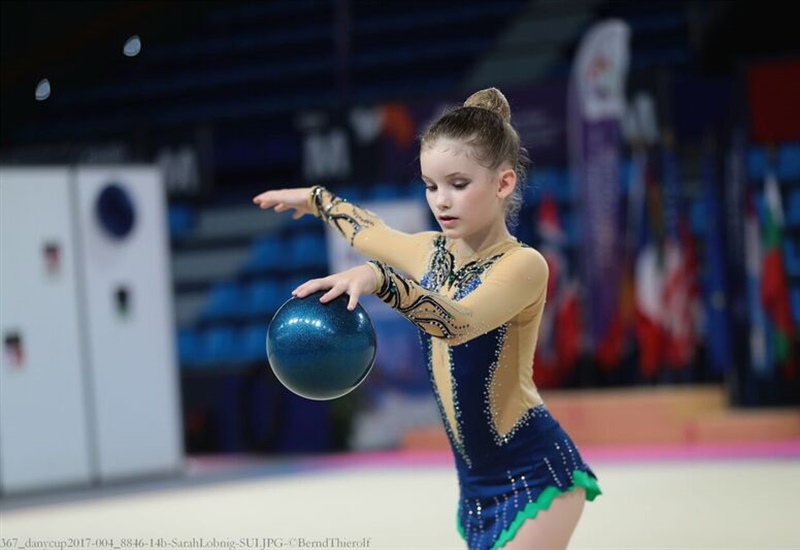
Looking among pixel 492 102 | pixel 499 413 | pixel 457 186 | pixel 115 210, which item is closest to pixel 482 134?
pixel 457 186

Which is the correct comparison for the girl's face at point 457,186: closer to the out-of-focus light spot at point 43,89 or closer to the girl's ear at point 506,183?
the girl's ear at point 506,183

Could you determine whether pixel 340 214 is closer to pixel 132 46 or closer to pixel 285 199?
pixel 285 199

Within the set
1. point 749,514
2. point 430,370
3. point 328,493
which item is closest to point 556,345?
point 328,493

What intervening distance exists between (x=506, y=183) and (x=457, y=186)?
15 centimetres

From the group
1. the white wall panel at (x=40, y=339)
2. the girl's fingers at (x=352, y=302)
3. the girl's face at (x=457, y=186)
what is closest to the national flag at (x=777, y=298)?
the white wall panel at (x=40, y=339)

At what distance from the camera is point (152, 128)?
11.0 m

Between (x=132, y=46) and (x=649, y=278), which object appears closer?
(x=649, y=278)

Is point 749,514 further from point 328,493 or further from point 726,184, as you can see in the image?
point 726,184

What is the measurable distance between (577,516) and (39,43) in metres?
9.35

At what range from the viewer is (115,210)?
7.79 meters

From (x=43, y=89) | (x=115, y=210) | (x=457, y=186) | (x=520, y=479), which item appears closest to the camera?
(x=457, y=186)

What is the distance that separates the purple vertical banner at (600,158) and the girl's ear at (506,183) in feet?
19.6

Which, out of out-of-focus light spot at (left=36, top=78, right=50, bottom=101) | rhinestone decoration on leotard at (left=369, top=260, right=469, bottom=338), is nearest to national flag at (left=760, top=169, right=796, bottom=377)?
rhinestone decoration on leotard at (left=369, top=260, right=469, bottom=338)

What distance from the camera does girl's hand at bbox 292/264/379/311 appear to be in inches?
90.8
